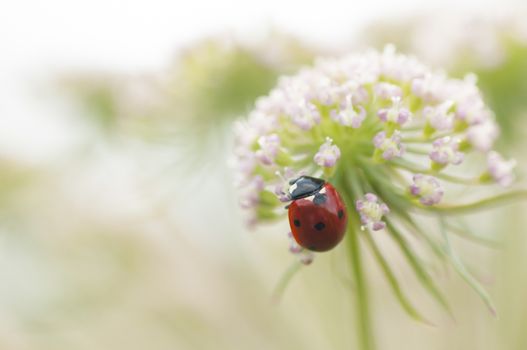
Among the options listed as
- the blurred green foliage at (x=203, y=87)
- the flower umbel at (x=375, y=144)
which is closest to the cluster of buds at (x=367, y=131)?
the flower umbel at (x=375, y=144)

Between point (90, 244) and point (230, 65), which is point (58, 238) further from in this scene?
point (230, 65)

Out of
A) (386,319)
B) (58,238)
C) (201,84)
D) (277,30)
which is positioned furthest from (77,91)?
(386,319)

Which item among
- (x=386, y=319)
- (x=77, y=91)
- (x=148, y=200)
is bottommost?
(x=386, y=319)

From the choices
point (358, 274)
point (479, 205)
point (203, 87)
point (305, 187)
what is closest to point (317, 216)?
point (305, 187)

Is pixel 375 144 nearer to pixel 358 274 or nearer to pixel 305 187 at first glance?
pixel 305 187

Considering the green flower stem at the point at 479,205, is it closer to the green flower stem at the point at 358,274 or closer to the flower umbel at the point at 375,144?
the flower umbel at the point at 375,144

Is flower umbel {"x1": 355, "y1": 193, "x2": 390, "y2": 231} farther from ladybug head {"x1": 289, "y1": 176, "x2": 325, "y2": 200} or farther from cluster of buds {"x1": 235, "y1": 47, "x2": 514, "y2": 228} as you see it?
ladybug head {"x1": 289, "y1": 176, "x2": 325, "y2": 200}
